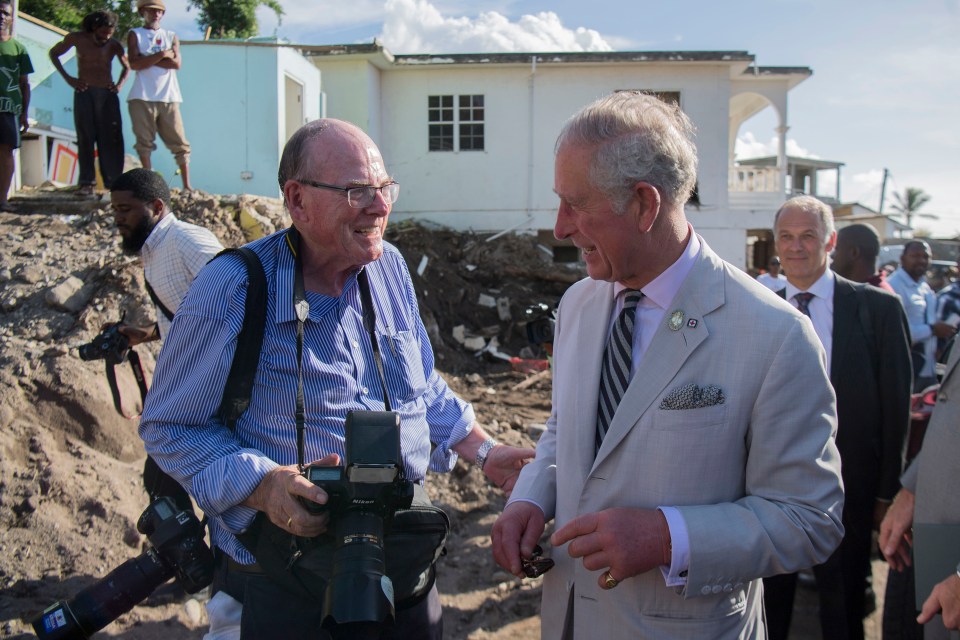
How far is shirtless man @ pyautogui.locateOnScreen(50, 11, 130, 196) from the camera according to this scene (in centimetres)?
817

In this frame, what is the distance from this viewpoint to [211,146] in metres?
12.8

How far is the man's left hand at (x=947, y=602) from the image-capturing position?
5.72 feet

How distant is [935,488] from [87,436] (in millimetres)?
5308

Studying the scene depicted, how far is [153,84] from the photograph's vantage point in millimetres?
8625

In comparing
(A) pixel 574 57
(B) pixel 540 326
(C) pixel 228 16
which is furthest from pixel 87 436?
(C) pixel 228 16

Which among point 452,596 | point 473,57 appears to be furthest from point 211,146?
point 452,596

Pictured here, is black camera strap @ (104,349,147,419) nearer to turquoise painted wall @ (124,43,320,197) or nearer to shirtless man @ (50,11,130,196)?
shirtless man @ (50,11,130,196)

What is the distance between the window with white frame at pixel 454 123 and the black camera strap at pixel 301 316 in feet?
53.8

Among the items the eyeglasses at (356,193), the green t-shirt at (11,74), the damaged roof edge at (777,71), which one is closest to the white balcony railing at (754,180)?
the damaged roof edge at (777,71)

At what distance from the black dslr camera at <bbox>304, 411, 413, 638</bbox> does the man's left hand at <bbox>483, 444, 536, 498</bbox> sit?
2.31 feet

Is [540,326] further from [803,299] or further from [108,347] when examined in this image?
[108,347]

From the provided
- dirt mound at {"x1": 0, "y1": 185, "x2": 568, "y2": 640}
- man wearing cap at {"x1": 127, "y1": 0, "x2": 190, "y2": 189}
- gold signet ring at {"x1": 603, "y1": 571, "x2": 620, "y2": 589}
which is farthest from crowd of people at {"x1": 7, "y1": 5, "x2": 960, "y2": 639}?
man wearing cap at {"x1": 127, "y1": 0, "x2": 190, "y2": 189}

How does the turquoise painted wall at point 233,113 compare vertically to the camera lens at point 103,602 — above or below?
above

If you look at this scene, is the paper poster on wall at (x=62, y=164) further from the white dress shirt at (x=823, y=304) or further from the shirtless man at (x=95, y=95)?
the white dress shirt at (x=823, y=304)
